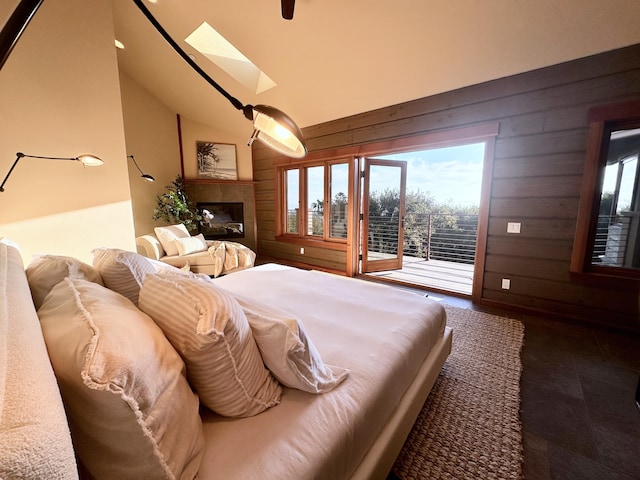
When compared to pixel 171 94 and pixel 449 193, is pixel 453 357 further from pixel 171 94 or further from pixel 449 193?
pixel 171 94

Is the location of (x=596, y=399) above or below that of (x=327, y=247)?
below

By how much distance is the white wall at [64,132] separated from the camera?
1662mm

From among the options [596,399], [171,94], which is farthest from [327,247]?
[171,94]

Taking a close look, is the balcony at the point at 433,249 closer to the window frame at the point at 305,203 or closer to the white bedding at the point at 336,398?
the window frame at the point at 305,203

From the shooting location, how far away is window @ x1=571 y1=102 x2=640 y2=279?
2.25 meters

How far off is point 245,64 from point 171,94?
66.9 inches

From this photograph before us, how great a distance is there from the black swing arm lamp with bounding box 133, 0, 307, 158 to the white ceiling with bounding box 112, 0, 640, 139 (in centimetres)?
185

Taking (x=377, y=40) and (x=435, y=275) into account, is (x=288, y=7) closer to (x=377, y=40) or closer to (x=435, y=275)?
(x=377, y=40)

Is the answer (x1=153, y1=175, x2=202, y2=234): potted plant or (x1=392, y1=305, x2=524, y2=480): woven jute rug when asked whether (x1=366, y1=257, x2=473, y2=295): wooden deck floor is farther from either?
(x1=153, y1=175, x2=202, y2=234): potted plant

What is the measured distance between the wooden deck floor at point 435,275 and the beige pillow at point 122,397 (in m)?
3.37

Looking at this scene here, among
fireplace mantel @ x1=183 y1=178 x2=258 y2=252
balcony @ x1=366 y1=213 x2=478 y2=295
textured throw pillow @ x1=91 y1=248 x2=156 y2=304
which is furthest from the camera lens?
fireplace mantel @ x1=183 y1=178 x2=258 y2=252

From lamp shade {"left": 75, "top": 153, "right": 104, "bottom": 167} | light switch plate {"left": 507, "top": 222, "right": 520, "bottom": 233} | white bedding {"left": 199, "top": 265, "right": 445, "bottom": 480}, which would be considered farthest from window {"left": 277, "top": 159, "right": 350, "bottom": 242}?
lamp shade {"left": 75, "top": 153, "right": 104, "bottom": 167}

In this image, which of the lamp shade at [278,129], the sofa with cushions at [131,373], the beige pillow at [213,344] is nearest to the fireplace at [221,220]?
the lamp shade at [278,129]

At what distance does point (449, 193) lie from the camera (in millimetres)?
5641
